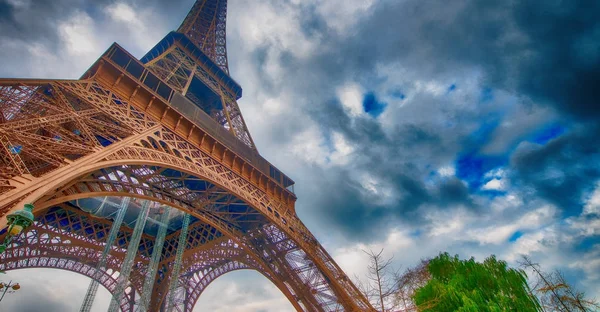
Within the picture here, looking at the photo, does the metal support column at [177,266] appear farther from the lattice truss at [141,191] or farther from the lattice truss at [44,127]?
the lattice truss at [44,127]

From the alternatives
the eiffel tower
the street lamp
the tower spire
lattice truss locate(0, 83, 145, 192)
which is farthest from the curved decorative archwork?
the tower spire

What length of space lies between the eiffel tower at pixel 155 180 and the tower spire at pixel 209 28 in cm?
11

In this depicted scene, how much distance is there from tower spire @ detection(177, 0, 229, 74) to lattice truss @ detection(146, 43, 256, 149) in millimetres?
3321

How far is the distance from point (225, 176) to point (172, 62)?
911 centimetres

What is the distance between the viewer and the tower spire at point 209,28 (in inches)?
957

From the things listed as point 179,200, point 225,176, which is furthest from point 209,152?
point 179,200

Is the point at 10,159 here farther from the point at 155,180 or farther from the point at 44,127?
the point at 155,180

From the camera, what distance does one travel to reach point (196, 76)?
20141 mm

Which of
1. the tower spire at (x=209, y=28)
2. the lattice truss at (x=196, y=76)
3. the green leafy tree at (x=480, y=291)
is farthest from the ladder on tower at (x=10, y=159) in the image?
Answer: the tower spire at (x=209, y=28)

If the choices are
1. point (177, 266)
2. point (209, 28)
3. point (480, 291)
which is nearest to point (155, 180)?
point (177, 266)

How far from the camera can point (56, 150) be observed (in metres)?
7.13

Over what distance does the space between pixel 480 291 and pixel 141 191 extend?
1422 cm

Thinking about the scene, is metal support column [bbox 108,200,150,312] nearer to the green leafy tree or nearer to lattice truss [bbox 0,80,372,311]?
lattice truss [bbox 0,80,372,311]

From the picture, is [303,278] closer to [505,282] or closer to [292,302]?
[292,302]
